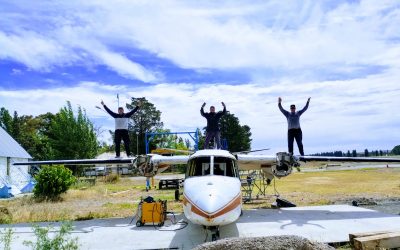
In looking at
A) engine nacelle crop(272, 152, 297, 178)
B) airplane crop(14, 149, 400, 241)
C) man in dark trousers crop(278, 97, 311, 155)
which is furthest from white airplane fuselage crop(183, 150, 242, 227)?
man in dark trousers crop(278, 97, 311, 155)

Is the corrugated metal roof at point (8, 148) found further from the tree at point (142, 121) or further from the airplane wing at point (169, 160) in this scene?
the tree at point (142, 121)

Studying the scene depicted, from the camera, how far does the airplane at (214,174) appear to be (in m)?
9.40

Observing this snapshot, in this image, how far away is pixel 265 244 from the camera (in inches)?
268

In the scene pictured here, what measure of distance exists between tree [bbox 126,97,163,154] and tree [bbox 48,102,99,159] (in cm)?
3367

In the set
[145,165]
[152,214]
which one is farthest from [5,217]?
[152,214]

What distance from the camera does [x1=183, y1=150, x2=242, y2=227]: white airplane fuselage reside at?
929 centimetres

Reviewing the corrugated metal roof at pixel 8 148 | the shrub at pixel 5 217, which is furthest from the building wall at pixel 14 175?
the shrub at pixel 5 217

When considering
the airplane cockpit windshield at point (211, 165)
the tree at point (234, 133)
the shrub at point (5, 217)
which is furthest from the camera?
the tree at point (234, 133)

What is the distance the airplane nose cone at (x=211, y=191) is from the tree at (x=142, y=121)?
7072cm

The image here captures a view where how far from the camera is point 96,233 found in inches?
467

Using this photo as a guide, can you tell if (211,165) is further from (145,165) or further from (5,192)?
(5,192)

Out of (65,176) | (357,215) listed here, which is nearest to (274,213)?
(357,215)

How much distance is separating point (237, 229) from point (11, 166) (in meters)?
31.2

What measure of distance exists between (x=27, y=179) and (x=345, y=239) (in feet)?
120
